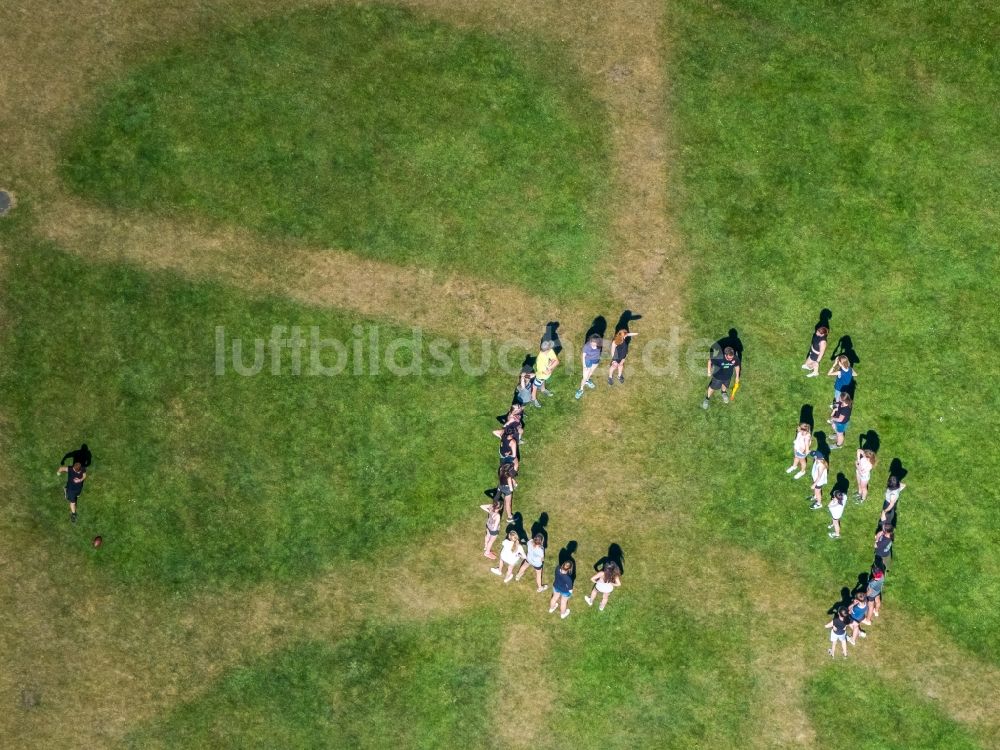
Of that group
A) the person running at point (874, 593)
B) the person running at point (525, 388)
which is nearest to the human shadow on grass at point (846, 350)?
the person running at point (874, 593)

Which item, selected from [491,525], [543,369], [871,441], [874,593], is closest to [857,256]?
[871,441]

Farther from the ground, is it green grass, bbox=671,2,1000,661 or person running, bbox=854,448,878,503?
green grass, bbox=671,2,1000,661

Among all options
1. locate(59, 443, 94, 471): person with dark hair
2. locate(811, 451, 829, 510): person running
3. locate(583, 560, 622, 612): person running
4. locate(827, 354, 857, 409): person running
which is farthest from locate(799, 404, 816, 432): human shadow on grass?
locate(59, 443, 94, 471): person with dark hair

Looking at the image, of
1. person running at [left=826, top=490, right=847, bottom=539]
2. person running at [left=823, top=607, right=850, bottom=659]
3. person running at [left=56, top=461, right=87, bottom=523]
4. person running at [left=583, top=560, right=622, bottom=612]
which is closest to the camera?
person running at [left=823, top=607, right=850, bottom=659]

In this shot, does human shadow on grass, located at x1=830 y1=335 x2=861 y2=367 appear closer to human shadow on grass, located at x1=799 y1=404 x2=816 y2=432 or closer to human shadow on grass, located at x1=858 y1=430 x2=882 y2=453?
human shadow on grass, located at x1=799 y1=404 x2=816 y2=432

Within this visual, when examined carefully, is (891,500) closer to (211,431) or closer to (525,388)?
(525,388)

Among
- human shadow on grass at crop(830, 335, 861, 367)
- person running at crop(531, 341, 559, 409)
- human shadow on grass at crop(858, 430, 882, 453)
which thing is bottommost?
human shadow on grass at crop(858, 430, 882, 453)

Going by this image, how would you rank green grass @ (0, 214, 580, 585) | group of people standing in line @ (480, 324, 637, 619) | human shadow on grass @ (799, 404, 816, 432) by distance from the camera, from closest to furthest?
1. group of people standing in line @ (480, 324, 637, 619)
2. green grass @ (0, 214, 580, 585)
3. human shadow on grass @ (799, 404, 816, 432)
